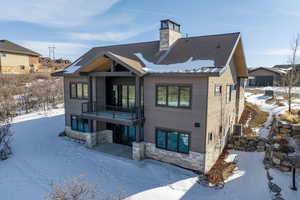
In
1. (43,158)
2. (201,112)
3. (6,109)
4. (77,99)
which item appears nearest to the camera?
(201,112)

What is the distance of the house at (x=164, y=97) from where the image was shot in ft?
33.9

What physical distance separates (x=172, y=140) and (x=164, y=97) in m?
2.66

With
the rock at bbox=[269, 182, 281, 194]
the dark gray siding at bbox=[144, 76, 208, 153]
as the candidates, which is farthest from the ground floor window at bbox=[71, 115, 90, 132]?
the rock at bbox=[269, 182, 281, 194]

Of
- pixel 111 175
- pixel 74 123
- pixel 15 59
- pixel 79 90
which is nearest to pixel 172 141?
pixel 111 175

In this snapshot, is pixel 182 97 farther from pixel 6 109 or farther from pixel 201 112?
pixel 6 109

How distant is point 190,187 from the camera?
367 inches

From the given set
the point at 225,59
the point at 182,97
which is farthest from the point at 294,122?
the point at 182,97

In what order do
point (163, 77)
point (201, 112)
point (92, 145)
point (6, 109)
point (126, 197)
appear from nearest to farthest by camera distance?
point (126, 197) → point (201, 112) → point (163, 77) → point (92, 145) → point (6, 109)

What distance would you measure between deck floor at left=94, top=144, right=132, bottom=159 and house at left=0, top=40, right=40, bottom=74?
106 feet

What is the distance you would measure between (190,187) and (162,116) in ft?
13.6

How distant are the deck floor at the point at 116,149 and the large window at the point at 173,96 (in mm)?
4331

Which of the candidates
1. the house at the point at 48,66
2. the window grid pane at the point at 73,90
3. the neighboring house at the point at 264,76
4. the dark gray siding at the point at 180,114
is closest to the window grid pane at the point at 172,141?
the dark gray siding at the point at 180,114

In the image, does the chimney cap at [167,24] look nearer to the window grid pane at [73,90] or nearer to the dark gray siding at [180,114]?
the dark gray siding at [180,114]

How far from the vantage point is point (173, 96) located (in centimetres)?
1087
